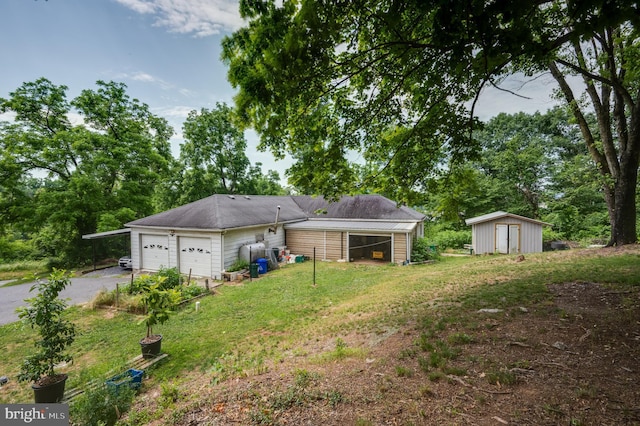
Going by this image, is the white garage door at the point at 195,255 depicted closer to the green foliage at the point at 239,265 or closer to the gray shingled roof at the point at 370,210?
the green foliage at the point at 239,265

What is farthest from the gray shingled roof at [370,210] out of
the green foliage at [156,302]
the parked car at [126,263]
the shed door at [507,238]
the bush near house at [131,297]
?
the green foliage at [156,302]

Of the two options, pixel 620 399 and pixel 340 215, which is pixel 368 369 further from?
pixel 340 215

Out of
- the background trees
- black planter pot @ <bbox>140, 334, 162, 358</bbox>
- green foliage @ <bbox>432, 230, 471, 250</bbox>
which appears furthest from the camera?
green foliage @ <bbox>432, 230, 471, 250</bbox>

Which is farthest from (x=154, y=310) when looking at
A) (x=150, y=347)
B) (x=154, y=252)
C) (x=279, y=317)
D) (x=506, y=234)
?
(x=506, y=234)

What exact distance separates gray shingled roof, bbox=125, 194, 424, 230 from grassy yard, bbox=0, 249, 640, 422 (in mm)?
4647

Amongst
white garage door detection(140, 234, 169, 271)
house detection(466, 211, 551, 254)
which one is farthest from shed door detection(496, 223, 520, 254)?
white garage door detection(140, 234, 169, 271)

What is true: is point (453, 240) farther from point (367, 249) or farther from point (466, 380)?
point (466, 380)

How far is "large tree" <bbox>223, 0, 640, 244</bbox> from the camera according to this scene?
122 inches

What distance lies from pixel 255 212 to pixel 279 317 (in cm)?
1034

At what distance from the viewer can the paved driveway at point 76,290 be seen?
9562mm

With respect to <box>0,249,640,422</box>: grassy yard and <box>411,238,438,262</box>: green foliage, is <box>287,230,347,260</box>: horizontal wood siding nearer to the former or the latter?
<box>411,238,438,262</box>: green foliage

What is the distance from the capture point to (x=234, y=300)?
9.38m

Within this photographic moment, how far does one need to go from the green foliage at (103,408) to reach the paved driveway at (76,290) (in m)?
6.58

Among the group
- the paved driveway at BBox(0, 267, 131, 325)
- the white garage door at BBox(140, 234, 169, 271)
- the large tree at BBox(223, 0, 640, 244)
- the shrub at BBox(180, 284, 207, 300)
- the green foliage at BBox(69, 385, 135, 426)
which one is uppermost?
the large tree at BBox(223, 0, 640, 244)
